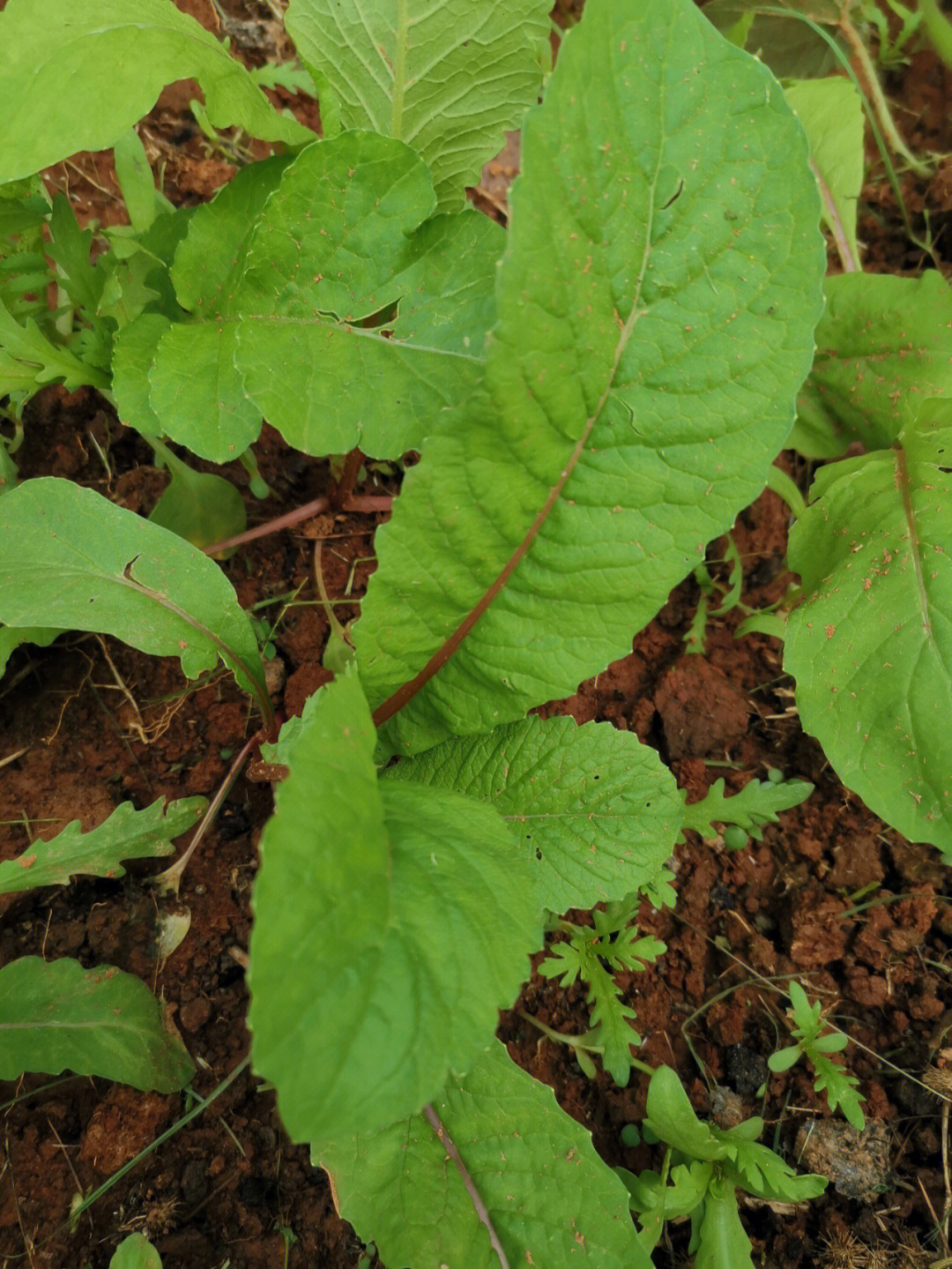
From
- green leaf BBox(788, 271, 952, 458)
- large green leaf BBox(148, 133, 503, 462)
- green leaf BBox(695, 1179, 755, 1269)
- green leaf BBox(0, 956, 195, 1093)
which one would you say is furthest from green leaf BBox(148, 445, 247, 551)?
green leaf BBox(695, 1179, 755, 1269)

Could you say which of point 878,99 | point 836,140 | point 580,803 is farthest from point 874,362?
point 580,803

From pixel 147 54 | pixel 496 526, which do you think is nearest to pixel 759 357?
pixel 496 526

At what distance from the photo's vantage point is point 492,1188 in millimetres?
1258

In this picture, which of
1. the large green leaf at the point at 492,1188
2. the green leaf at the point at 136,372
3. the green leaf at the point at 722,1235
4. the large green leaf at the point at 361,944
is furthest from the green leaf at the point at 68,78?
the green leaf at the point at 722,1235

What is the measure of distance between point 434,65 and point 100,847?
5.01 ft

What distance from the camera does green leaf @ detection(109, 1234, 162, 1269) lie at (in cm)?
130

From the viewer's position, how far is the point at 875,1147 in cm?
161

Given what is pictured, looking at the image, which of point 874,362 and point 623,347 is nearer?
point 623,347

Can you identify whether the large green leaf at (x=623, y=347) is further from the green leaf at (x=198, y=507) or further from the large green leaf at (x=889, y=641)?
the green leaf at (x=198, y=507)

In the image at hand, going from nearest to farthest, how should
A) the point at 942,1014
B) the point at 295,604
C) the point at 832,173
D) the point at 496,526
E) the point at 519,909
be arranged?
the point at 519,909 < the point at 496,526 < the point at 942,1014 < the point at 295,604 < the point at 832,173

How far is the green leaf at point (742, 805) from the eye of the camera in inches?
66.4

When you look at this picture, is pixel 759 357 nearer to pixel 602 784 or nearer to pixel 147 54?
pixel 602 784

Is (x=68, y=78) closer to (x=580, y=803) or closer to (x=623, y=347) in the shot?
(x=623, y=347)

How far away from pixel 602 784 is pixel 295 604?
832mm
